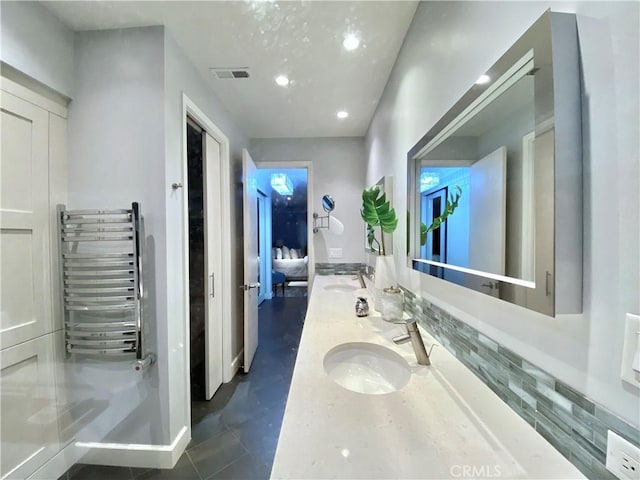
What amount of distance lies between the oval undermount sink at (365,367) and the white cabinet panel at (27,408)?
59.8 inches

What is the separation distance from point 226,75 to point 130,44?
0.57 metres

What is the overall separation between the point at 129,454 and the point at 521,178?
2286mm

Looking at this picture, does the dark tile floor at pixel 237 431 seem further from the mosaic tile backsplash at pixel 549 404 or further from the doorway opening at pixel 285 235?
the doorway opening at pixel 285 235

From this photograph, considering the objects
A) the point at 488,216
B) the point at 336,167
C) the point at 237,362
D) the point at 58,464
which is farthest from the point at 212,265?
the point at 488,216

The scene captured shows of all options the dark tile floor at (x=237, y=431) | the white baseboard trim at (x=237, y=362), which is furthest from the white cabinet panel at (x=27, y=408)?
the white baseboard trim at (x=237, y=362)

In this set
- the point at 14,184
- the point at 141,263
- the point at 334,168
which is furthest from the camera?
the point at 334,168

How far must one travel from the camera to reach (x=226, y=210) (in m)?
2.30

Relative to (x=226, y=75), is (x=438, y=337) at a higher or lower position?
lower

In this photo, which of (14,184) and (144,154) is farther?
(144,154)

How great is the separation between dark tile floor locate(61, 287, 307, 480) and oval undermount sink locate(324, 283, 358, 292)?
904 mm

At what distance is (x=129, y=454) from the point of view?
1.46 m

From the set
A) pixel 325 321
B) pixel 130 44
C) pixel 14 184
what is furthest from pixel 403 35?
pixel 14 184

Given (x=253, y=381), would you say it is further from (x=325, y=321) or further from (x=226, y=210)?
(x=226, y=210)

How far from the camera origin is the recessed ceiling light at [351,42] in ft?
4.80
